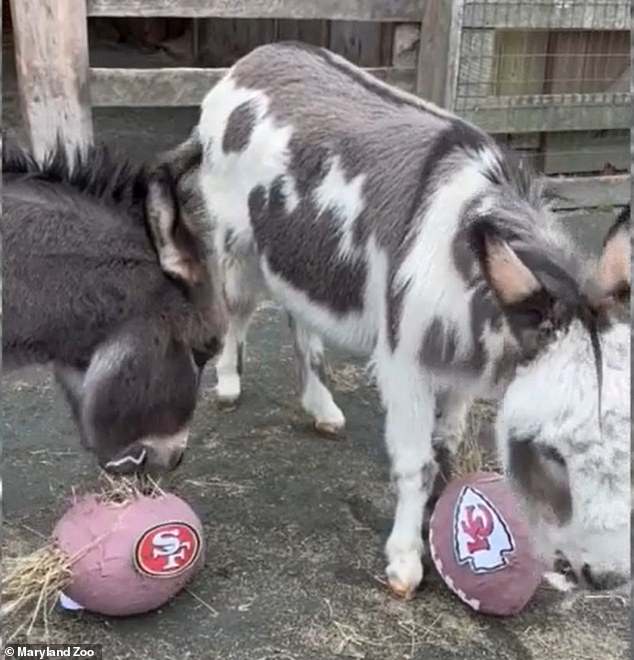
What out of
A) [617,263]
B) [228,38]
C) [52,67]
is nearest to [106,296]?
[617,263]

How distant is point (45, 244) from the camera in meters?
2.35

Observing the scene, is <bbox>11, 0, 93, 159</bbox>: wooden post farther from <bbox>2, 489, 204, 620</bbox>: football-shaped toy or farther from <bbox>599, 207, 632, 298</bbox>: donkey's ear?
<bbox>599, 207, 632, 298</bbox>: donkey's ear

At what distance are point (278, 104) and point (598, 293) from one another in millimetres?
1459

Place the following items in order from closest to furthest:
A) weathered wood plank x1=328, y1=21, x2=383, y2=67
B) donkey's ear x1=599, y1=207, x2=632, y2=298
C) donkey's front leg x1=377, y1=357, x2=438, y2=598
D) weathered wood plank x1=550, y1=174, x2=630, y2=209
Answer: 1. donkey's ear x1=599, y1=207, x2=632, y2=298
2. donkey's front leg x1=377, y1=357, x2=438, y2=598
3. weathered wood plank x1=550, y1=174, x2=630, y2=209
4. weathered wood plank x1=328, y1=21, x2=383, y2=67

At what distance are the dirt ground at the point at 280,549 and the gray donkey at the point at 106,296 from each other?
24 cm

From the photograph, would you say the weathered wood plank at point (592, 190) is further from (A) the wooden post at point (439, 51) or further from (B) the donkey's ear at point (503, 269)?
(B) the donkey's ear at point (503, 269)

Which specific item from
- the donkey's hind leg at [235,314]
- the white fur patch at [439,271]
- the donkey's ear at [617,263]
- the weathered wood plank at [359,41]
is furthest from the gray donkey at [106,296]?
the weathered wood plank at [359,41]

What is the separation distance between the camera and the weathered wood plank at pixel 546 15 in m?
5.30

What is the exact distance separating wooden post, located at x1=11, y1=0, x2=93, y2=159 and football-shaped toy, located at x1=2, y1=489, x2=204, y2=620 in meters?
2.45

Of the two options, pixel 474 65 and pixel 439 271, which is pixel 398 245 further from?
pixel 474 65

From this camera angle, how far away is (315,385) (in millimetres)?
3783

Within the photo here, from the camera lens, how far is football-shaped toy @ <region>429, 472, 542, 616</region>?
8.91 feet

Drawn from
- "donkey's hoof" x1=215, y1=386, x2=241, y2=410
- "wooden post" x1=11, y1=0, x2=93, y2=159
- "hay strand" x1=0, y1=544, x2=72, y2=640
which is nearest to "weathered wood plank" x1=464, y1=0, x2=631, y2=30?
"wooden post" x1=11, y1=0, x2=93, y2=159

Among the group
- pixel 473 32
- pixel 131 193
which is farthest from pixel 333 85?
pixel 473 32
